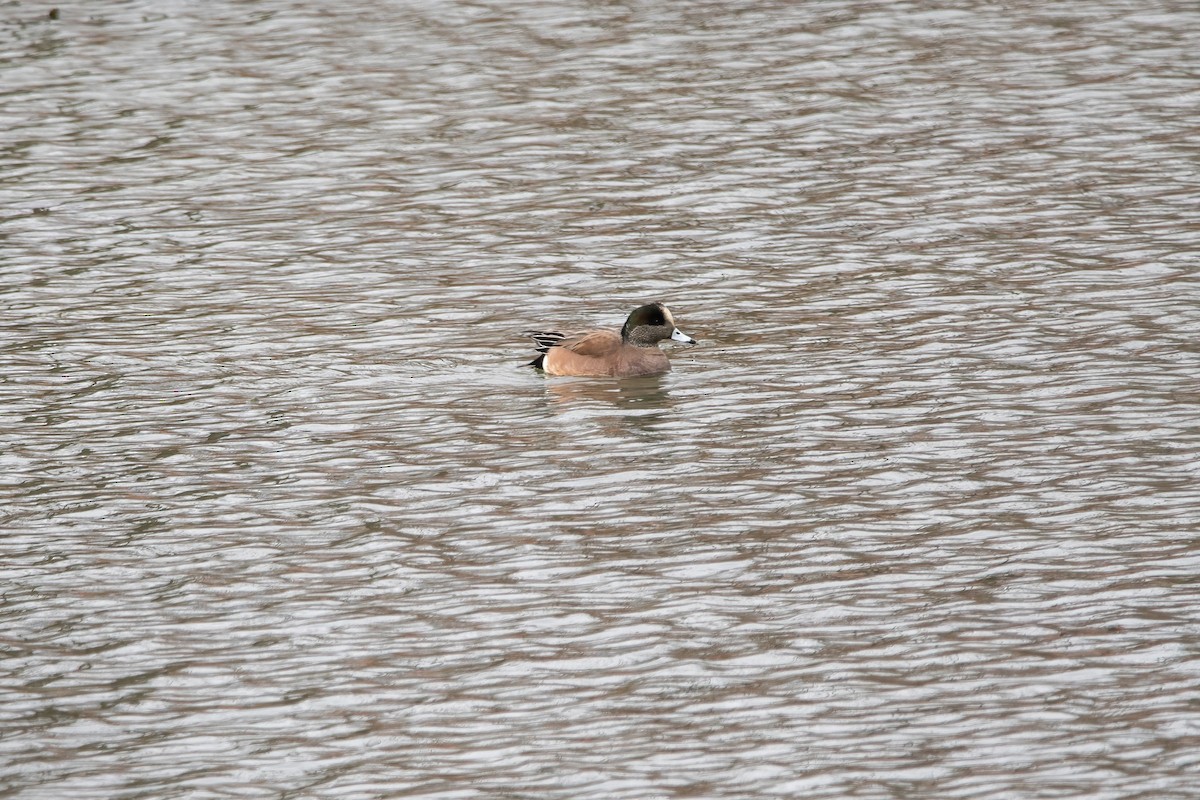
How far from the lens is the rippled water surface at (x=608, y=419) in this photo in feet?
33.7

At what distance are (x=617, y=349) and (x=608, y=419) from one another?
1.14 m

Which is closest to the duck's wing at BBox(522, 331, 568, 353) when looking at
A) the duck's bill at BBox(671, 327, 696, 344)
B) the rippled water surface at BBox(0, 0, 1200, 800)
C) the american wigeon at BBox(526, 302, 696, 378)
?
the american wigeon at BBox(526, 302, 696, 378)

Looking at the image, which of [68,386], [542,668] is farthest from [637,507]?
[68,386]

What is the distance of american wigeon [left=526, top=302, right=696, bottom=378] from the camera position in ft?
55.9

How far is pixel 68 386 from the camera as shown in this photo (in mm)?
16938

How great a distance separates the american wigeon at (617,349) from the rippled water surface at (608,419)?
0.71 feet

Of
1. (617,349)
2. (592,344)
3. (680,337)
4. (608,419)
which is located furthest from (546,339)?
(680,337)

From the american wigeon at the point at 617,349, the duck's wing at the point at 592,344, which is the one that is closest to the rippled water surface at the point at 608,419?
the american wigeon at the point at 617,349

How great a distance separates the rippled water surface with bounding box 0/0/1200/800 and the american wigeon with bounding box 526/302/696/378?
216 millimetres

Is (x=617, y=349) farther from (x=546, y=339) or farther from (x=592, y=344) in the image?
(x=546, y=339)

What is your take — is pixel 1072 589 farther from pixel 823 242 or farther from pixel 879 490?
pixel 823 242

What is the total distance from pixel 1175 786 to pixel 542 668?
3.73 m

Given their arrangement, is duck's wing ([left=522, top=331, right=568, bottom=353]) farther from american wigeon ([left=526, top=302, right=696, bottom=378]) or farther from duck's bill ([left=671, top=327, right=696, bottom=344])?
duck's bill ([left=671, top=327, right=696, bottom=344])

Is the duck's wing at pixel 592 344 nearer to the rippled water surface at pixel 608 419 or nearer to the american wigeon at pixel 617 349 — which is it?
the american wigeon at pixel 617 349
